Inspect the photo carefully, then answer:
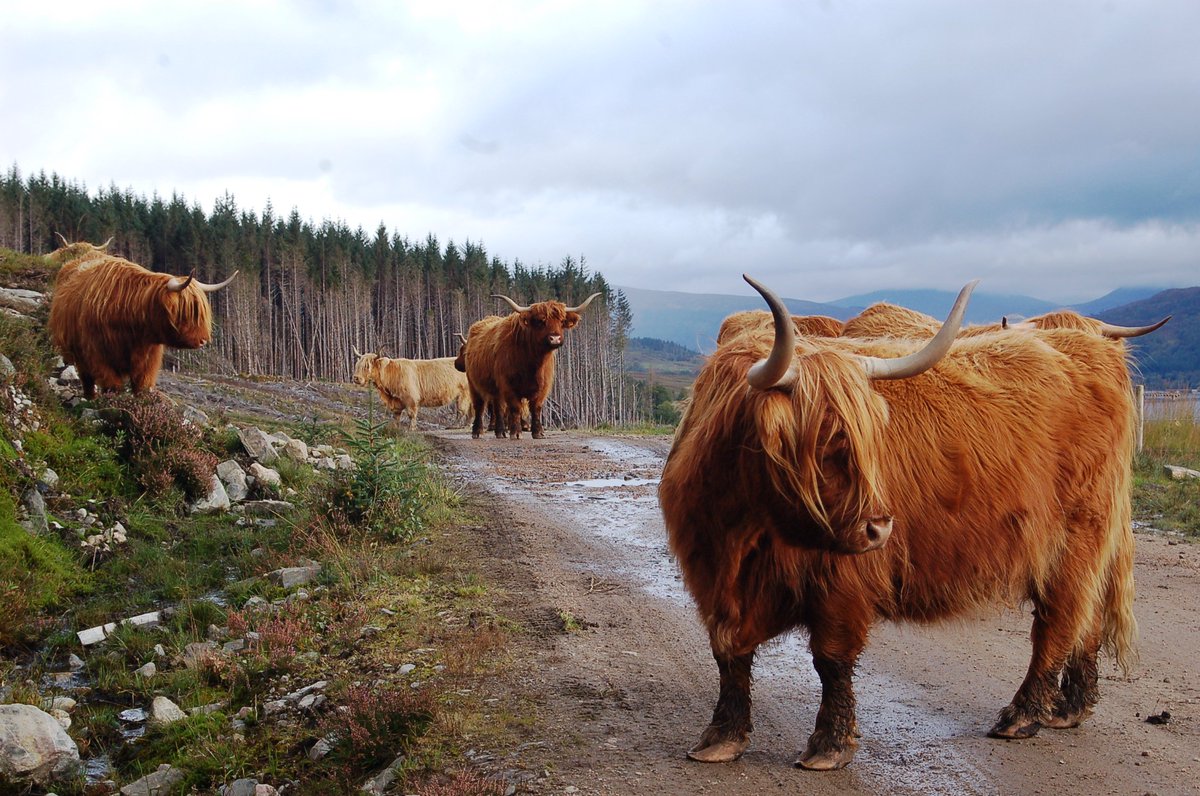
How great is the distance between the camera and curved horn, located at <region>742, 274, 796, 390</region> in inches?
119

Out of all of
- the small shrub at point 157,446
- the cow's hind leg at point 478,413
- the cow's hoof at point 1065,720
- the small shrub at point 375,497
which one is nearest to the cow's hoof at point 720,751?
the cow's hoof at point 1065,720

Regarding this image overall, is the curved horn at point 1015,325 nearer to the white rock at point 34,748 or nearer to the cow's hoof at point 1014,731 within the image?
the cow's hoof at point 1014,731

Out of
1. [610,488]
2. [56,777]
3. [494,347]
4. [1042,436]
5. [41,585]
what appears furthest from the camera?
[494,347]

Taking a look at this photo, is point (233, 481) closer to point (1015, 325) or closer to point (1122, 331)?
point (1015, 325)

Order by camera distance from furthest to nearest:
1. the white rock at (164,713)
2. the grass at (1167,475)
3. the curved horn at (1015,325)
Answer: the grass at (1167,475), the curved horn at (1015,325), the white rock at (164,713)

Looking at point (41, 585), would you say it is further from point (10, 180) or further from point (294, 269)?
point (10, 180)

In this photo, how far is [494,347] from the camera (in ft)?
53.9

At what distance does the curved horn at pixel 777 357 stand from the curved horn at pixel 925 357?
19.2 inches

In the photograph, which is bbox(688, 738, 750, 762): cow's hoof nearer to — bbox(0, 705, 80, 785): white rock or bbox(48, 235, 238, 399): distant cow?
bbox(0, 705, 80, 785): white rock

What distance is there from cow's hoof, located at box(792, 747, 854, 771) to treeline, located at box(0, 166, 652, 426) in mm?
48854

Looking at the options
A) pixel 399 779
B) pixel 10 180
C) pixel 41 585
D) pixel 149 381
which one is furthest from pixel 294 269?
pixel 399 779

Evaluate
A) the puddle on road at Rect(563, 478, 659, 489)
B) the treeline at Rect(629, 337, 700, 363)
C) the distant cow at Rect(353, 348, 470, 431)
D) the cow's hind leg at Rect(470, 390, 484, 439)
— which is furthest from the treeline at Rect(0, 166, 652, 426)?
the treeline at Rect(629, 337, 700, 363)

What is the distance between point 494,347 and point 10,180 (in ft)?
188

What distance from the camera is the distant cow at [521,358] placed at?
1553 cm
